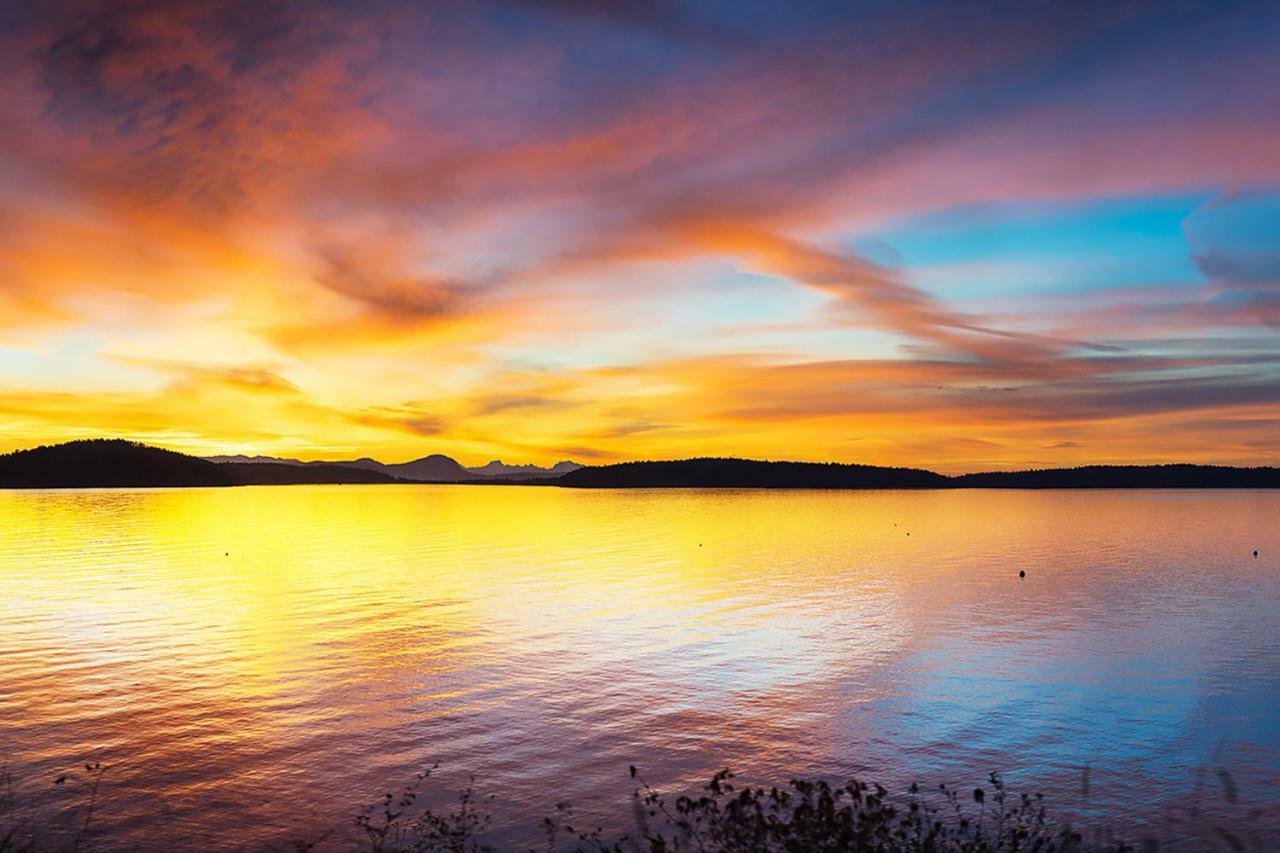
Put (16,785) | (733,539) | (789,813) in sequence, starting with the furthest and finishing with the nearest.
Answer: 1. (733,539)
2. (16,785)
3. (789,813)

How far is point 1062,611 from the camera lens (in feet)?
163

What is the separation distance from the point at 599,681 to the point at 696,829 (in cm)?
1371

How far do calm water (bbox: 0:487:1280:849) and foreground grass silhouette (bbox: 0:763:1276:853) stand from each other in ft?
2.65

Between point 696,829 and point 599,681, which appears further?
point 599,681

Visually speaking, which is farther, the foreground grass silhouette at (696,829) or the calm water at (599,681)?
the calm water at (599,681)

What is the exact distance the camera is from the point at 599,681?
103 ft

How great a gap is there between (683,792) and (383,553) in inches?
2633

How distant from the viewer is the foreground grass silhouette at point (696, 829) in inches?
608

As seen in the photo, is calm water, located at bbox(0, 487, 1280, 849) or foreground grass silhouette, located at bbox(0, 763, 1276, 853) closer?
foreground grass silhouette, located at bbox(0, 763, 1276, 853)

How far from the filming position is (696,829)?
58.7ft

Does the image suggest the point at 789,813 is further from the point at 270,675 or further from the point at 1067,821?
the point at 270,675

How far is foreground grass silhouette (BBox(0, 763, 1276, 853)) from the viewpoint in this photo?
1545 cm

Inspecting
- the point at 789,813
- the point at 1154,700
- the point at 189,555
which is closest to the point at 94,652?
the point at 789,813

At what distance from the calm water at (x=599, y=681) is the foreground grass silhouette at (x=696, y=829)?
31.8 inches
